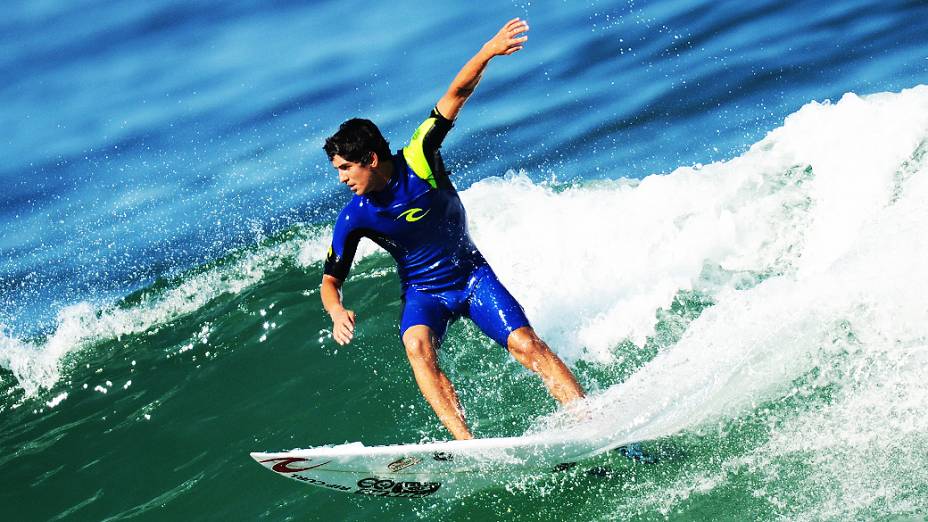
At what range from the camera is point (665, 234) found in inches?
328

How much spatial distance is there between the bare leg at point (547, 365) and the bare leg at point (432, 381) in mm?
450

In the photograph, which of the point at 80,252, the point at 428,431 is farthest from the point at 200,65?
the point at 428,431

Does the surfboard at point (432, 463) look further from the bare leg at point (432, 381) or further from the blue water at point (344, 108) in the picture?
the blue water at point (344, 108)

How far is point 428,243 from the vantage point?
6.22 metres

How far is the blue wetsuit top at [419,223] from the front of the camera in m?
6.08

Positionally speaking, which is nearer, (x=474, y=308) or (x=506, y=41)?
(x=506, y=41)

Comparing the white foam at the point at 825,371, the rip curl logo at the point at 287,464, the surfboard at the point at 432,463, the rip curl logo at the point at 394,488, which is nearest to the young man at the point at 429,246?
the surfboard at the point at 432,463

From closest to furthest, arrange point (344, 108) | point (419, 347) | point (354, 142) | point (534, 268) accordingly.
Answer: point (354, 142)
point (419, 347)
point (534, 268)
point (344, 108)

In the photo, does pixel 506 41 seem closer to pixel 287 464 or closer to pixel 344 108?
pixel 287 464

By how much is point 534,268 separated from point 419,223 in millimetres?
2544

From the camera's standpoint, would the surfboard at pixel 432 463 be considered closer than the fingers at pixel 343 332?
Yes

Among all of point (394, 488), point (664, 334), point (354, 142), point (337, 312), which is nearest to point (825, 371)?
point (664, 334)

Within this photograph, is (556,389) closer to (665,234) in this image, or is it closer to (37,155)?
(665,234)

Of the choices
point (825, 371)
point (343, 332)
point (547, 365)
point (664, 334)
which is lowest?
point (825, 371)
